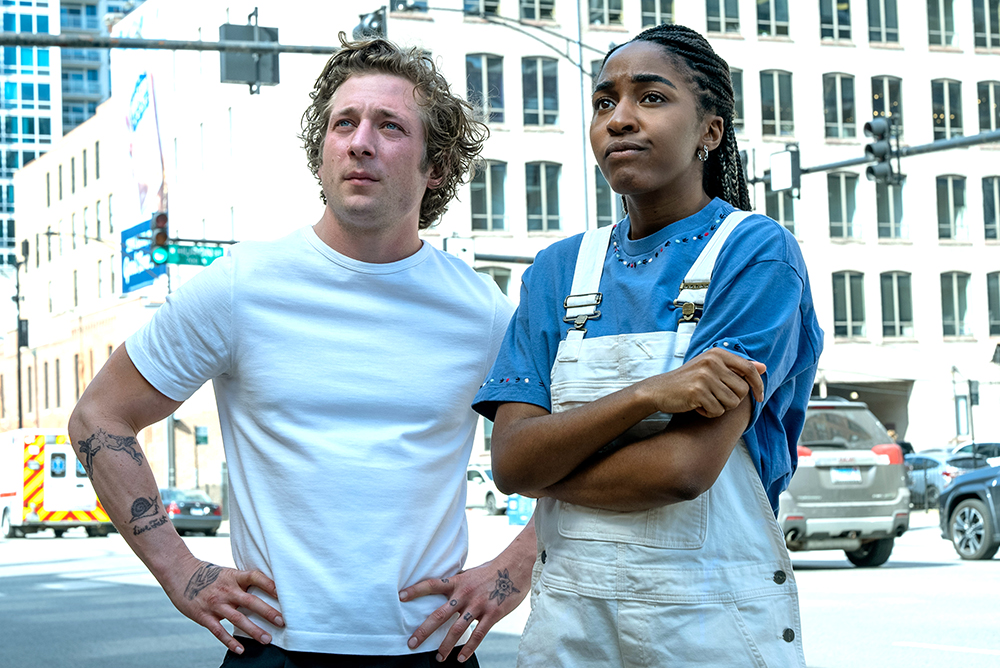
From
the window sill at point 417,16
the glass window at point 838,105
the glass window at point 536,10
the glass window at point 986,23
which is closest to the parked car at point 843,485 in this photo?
the window sill at point 417,16

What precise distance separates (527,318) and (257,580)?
821 millimetres

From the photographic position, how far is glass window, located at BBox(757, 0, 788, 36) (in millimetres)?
51219

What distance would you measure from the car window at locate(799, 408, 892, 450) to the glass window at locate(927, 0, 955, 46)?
40.8 metres

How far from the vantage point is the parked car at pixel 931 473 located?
2998 centimetres

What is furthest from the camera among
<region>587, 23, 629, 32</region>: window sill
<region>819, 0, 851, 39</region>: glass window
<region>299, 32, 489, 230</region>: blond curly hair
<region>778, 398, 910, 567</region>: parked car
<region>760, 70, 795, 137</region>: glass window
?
<region>819, 0, 851, 39</region>: glass window

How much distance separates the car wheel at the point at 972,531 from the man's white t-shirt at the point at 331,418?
49.4 feet

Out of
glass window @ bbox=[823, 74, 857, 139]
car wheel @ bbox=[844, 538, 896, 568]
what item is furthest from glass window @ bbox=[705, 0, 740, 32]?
car wheel @ bbox=[844, 538, 896, 568]

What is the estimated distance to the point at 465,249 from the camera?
24812mm

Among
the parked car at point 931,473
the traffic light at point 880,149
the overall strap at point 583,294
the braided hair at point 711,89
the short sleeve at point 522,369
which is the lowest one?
the parked car at point 931,473

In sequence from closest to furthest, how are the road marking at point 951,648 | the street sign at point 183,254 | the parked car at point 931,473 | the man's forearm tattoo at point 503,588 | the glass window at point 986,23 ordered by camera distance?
the man's forearm tattoo at point 503,588 → the road marking at point 951,648 → the street sign at point 183,254 → the parked car at point 931,473 → the glass window at point 986,23

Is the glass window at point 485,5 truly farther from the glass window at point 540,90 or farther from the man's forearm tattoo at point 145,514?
the man's forearm tattoo at point 145,514

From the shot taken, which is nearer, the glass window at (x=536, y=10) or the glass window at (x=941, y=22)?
the glass window at (x=536, y=10)

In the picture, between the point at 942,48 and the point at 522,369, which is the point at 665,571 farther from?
the point at 942,48

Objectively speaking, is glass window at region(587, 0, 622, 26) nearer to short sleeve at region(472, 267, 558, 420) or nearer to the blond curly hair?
the blond curly hair
